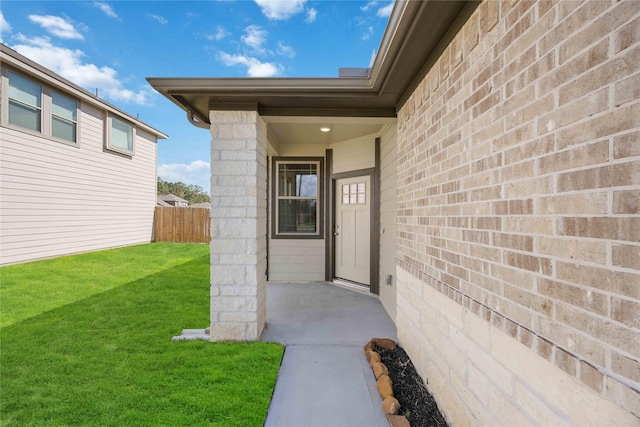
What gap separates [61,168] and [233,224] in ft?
24.9

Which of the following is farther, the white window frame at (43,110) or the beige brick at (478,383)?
the white window frame at (43,110)

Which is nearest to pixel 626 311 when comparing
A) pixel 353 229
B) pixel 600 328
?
pixel 600 328

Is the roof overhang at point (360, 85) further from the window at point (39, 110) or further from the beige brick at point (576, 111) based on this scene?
the window at point (39, 110)

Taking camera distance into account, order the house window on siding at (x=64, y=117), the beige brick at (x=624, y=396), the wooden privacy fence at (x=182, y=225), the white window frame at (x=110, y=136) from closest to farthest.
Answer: the beige brick at (x=624, y=396), the house window on siding at (x=64, y=117), the white window frame at (x=110, y=136), the wooden privacy fence at (x=182, y=225)

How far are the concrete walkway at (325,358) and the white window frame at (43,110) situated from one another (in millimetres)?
7172

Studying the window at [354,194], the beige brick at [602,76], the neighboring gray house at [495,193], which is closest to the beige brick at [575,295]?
the neighboring gray house at [495,193]

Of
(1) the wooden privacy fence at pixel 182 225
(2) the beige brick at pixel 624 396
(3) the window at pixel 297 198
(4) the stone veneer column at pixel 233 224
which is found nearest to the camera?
(2) the beige brick at pixel 624 396

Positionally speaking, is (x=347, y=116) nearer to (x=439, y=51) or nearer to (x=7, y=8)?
(x=439, y=51)

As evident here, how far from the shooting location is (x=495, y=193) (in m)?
1.40

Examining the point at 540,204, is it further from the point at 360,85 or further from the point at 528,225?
the point at 360,85

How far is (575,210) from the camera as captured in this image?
96 cm

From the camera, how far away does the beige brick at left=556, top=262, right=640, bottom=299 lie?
2.57ft

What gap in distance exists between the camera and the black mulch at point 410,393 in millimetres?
1956

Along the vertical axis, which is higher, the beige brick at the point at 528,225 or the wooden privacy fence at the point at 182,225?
the beige brick at the point at 528,225
